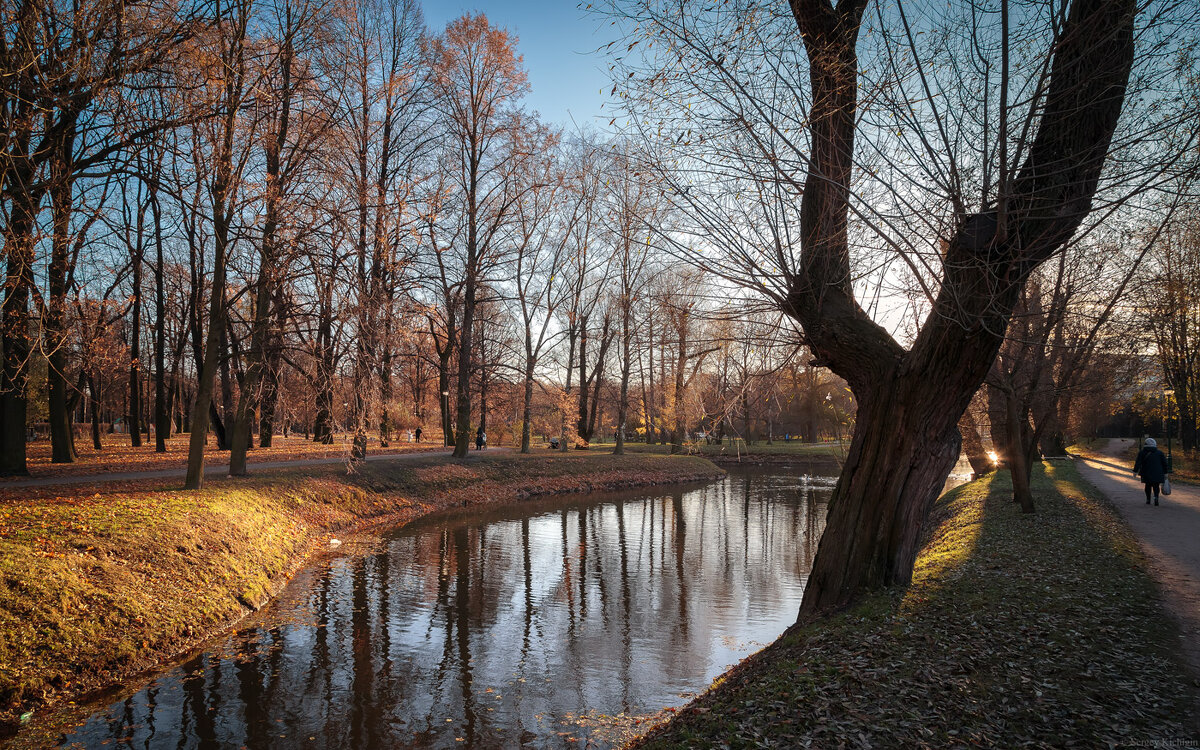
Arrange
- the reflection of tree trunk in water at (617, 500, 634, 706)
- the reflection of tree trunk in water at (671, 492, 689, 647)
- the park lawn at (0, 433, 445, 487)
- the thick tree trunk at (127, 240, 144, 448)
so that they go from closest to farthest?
the reflection of tree trunk in water at (617, 500, 634, 706) < the reflection of tree trunk in water at (671, 492, 689, 647) < the park lawn at (0, 433, 445, 487) < the thick tree trunk at (127, 240, 144, 448)

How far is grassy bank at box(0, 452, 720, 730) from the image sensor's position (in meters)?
6.33

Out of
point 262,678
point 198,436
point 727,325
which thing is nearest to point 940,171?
point 727,325

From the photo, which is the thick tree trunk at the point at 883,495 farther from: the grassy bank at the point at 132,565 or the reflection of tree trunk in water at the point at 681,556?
the grassy bank at the point at 132,565

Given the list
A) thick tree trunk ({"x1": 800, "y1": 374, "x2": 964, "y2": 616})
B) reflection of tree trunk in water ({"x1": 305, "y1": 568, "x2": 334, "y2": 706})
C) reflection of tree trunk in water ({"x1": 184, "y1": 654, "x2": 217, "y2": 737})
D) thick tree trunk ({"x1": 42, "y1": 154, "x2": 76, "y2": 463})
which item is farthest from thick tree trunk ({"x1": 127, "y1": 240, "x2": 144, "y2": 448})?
thick tree trunk ({"x1": 800, "y1": 374, "x2": 964, "y2": 616})

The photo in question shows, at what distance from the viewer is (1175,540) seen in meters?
10.8

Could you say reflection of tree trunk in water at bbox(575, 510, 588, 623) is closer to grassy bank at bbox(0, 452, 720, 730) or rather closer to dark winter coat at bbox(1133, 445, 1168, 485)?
grassy bank at bbox(0, 452, 720, 730)

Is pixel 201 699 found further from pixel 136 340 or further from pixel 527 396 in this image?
pixel 136 340

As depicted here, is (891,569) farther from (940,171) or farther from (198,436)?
(198,436)

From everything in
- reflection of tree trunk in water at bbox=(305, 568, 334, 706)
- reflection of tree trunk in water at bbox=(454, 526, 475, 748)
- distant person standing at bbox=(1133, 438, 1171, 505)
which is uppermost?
distant person standing at bbox=(1133, 438, 1171, 505)

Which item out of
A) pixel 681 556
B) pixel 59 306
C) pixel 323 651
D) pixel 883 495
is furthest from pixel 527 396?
pixel 883 495

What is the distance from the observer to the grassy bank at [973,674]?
4.27 metres

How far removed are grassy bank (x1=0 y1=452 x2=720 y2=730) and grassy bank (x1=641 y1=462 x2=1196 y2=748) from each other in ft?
19.4

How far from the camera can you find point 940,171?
16.2 feet

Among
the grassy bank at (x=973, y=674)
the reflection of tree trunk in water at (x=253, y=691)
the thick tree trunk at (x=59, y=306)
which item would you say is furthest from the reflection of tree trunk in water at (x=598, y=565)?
the thick tree trunk at (x=59, y=306)
